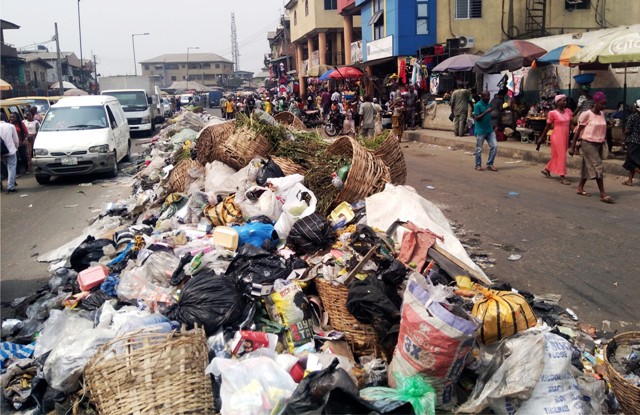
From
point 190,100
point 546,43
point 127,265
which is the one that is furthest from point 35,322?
point 190,100

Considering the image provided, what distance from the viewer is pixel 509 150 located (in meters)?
13.6

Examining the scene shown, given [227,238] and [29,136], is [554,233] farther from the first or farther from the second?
[29,136]

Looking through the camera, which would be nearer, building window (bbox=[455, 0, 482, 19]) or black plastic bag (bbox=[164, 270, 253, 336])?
black plastic bag (bbox=[164, 270, 253, 336])

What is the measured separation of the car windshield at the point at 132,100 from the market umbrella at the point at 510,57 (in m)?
14.4

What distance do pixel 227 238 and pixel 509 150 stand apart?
413 inches

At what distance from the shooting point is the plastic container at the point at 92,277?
4.80m

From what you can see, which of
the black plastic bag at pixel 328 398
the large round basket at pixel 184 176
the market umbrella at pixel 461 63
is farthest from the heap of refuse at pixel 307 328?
the market umbrella at pixel 461 63

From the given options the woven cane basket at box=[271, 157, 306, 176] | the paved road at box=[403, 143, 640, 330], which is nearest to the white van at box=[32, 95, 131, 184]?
the woven cane basket at box=[271, 157, 306, 176]

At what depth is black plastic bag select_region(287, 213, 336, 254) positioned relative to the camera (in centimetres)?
474

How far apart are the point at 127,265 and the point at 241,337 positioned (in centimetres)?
207

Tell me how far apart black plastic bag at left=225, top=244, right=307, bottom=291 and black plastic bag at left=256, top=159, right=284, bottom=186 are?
2049 mm

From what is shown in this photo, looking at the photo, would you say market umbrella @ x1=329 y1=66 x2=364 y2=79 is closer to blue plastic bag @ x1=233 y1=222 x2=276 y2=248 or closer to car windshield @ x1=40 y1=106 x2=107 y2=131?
car windshield @ x1=40 y1=106 x2=107 y2=131

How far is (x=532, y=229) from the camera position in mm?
7051

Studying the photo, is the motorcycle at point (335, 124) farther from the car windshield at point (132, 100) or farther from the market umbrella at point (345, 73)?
the car windshield at point (132, 100)
